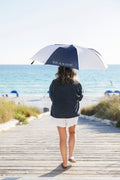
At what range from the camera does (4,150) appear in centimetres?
495

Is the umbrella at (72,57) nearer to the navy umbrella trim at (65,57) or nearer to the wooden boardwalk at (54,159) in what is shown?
the navy umbrella trim at (65,57)

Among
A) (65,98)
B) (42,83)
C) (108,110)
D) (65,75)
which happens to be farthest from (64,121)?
(42,83)

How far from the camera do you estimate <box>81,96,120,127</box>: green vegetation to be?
9805 millimetres

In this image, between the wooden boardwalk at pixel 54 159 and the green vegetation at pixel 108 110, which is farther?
the green vegetation at pixel 108 110

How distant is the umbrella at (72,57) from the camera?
151 inches

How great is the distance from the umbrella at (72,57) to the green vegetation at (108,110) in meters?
5.00

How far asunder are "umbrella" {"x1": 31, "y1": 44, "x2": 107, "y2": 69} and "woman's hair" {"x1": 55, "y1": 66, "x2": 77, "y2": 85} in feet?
0.35

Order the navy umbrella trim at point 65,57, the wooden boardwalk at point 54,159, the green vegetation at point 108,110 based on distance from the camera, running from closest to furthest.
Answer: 1. the wooden boardwalk at point 54,159
2. the navy umbrella trim at point 65,57
3. the green vegetation at point 108,110

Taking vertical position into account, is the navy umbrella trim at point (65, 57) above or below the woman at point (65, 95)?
above

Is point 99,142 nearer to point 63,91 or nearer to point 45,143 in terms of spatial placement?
point 45,143

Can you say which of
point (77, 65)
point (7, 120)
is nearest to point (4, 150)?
point (77, 65)

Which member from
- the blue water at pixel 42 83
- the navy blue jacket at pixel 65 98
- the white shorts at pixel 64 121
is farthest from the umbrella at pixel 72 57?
the blue water at pixel 42 83

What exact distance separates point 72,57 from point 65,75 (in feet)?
0.89

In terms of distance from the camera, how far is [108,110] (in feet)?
35.4
